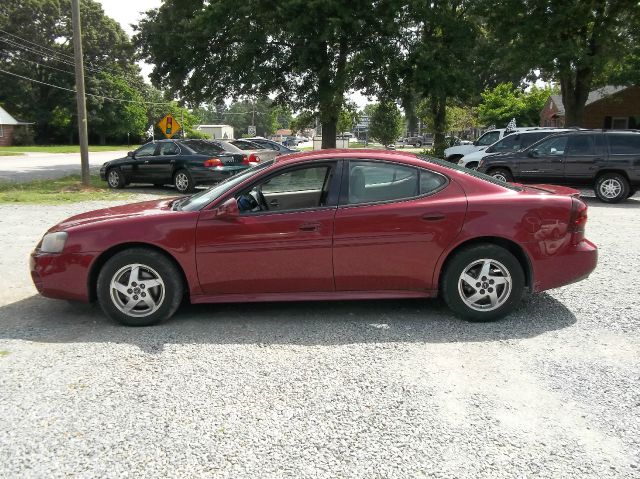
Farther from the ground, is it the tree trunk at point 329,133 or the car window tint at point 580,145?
the tree trunk at point 329,133

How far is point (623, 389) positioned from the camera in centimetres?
364

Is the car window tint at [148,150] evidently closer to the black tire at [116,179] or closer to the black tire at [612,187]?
the black tire at [116,179]

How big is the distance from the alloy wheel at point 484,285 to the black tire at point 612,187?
10178 millimetres

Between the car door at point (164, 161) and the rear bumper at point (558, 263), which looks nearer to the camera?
the rear bumper at point (558, 263)

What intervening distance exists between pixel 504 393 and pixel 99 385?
2635mm

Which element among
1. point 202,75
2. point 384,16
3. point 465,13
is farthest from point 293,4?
point 465,13

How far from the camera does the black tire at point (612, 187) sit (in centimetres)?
1334

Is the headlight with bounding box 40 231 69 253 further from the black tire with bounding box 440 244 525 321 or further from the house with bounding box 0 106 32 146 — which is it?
Answer: the house with bounding box 0 106 32 146

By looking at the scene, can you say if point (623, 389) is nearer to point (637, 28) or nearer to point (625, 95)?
point (637, 28)

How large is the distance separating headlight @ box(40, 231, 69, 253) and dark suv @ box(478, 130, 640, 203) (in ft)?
35.7

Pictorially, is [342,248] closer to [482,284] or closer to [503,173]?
[482,284]

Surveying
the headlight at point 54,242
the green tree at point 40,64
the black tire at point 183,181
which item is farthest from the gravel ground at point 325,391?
the green tree at point 40,64

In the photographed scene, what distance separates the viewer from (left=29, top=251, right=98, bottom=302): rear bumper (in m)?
4.85

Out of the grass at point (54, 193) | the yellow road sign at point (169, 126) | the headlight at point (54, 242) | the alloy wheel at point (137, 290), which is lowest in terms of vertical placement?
the alloy wheel at point (137, 290)
